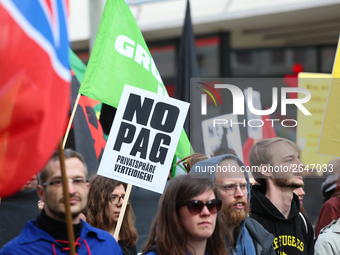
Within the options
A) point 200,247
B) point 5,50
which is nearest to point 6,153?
point 5,50

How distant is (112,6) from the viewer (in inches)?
187

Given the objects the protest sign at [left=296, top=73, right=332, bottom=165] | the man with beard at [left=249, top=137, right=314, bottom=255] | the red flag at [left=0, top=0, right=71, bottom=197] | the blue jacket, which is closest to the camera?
the red flag at [left=0, top=0, right=71, bottom=197]

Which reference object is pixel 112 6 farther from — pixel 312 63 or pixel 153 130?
pixel 312 63

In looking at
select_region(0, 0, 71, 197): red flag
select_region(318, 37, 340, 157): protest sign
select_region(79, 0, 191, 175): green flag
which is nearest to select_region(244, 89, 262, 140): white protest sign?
select_region(79, 0, 191, 175): green flag

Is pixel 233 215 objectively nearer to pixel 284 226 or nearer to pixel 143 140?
pixel 284 226

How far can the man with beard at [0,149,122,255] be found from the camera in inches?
96.8

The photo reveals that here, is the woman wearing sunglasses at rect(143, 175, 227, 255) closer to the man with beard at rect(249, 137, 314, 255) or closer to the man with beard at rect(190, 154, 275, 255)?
the man with beard at rect(190, 154, 275, 255)

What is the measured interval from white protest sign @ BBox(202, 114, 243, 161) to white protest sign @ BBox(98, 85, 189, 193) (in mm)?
646

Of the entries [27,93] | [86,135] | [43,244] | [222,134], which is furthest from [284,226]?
[27,93]

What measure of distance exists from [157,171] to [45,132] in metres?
1.90

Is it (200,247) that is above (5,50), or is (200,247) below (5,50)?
below

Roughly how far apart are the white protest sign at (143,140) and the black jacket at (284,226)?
2.50ft

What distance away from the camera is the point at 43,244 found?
8.10 feet

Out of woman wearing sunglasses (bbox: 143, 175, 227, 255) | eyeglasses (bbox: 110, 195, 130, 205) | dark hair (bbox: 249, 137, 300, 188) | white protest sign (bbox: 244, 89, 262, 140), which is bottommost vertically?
woman wearing sunglasses (bbox: 143, 175, 227, 255)
